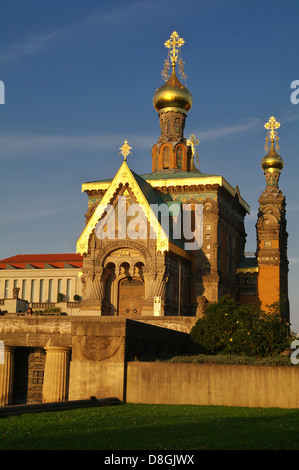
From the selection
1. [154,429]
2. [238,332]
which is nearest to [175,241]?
[238,332]

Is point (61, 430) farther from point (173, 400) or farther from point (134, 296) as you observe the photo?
point (134, 296)

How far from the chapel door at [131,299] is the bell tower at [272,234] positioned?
1213 cm

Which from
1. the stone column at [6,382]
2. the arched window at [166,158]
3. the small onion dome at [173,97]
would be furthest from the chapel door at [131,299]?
the stone column at [6,382]

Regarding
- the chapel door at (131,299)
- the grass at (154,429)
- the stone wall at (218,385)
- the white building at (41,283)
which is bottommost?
the grass at (154,429)

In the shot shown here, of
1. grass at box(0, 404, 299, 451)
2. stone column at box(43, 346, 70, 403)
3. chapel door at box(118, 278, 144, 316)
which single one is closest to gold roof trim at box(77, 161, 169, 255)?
chapel door at box(118, 278, 144, 316)

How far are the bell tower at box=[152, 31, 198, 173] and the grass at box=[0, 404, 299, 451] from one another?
43210 millimetres

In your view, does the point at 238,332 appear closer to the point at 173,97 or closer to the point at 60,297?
the point at 60,297

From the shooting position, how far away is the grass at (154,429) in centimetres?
1305

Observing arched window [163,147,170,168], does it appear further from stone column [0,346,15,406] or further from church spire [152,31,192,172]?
stone column [0,346,15,406]

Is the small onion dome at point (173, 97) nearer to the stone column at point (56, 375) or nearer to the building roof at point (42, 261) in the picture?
the building roof at point (42, 261)

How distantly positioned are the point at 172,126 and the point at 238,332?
116ft

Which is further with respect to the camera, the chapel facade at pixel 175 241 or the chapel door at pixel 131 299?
the chapel door at pixel 131 299

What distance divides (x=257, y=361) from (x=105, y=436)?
9.54 meters

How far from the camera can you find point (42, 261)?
70500 mm
